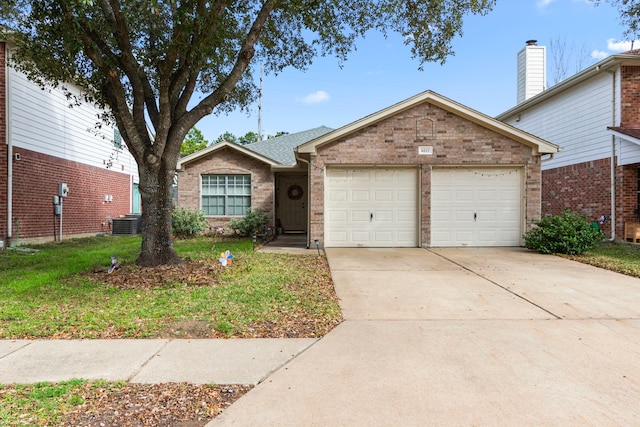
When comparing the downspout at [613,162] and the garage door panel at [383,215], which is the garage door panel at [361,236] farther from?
the downspout at [613,162]

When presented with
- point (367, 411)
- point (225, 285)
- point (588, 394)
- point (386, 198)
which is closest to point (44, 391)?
point (367, 411)

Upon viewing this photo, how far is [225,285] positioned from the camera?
622 centimetres

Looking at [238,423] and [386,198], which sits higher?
[386,198]

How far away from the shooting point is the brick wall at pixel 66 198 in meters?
11.5

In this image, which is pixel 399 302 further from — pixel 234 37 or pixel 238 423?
pixel 234 37

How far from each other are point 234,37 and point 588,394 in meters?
8.93

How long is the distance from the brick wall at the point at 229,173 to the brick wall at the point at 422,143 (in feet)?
13.2

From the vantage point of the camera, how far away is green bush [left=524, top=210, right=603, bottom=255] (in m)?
9.71

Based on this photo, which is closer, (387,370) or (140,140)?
(387,370)

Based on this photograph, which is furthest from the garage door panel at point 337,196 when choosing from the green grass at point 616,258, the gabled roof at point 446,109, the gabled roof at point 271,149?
the green grass at point 616,258

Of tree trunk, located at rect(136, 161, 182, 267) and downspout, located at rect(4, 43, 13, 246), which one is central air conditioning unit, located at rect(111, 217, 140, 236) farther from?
tree trunk, located at rect(136, 161, 182, 267)

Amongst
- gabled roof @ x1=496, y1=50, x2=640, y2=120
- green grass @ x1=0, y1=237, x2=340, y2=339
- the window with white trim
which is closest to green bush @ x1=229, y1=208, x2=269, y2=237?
the window with white trim

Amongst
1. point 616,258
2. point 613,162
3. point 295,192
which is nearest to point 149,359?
point 616,258

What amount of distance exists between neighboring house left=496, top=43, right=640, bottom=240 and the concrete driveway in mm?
7482
